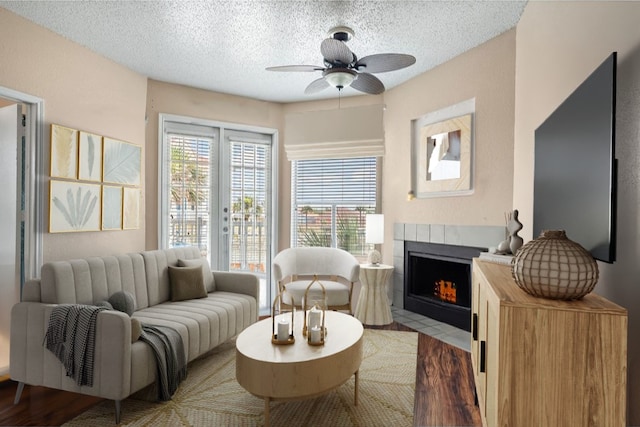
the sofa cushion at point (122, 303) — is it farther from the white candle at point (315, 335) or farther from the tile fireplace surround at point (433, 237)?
the tile fireplace surround at point (433, 237)

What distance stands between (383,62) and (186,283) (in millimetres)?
2473

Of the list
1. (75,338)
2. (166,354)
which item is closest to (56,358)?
(75,338)

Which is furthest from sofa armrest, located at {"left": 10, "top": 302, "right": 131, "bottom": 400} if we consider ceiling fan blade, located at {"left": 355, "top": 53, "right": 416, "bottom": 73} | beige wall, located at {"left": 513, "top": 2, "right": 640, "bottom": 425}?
beige wall, located at {"left": 513, "top": 2, "right": 640, "bottom": 425}

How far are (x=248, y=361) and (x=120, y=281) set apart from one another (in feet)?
4.88

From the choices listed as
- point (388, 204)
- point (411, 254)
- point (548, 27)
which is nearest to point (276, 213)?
point (388, 204)

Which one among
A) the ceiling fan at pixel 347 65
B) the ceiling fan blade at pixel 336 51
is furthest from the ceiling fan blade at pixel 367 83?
the ceiling fan blade at pixel 336 51

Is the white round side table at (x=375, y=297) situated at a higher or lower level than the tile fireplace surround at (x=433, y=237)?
lower

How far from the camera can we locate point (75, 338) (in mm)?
2295

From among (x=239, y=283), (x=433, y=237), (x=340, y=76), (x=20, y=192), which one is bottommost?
(x=239, y=283)

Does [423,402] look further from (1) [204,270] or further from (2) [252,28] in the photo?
(2) [252,28]

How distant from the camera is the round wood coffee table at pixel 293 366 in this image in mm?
2062

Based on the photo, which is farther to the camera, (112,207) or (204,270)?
(204,270)

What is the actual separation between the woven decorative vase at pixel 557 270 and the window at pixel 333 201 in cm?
361

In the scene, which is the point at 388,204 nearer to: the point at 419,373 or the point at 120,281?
the point at 419,373
